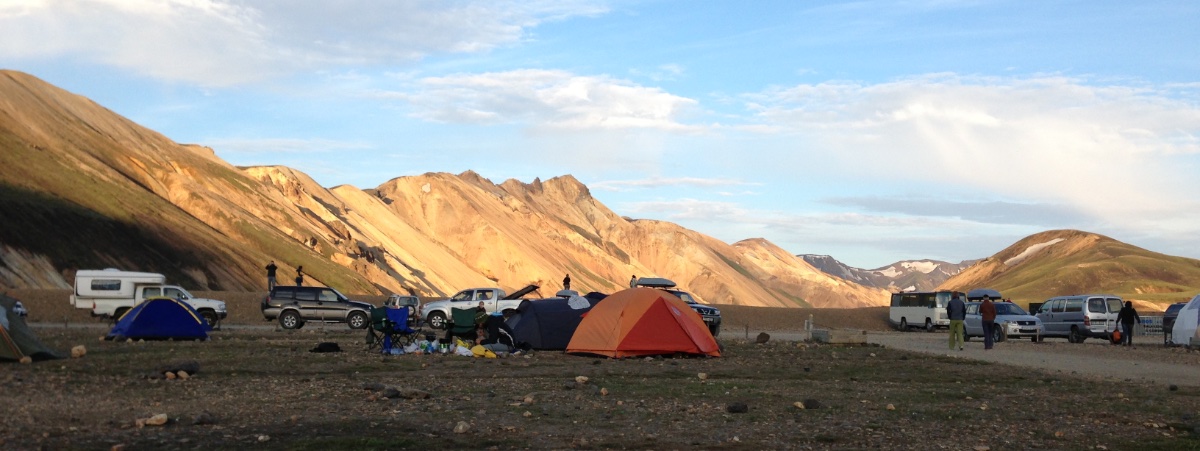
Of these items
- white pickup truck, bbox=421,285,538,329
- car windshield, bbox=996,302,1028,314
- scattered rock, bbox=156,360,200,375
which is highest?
car windshield, bbox=996,302,1028,314

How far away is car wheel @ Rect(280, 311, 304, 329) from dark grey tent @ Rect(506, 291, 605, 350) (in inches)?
528

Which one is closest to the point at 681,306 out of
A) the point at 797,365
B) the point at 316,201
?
the point at 797,365

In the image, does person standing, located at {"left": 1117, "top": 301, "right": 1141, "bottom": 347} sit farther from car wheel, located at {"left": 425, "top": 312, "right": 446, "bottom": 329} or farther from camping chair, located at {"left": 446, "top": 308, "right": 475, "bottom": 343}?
car wheel, located at {"left": 425, "top": 312, "right": 446, "bottom": 329}

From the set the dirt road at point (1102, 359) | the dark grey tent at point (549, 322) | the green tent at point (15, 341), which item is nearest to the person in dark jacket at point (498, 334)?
the dark grey tent at point (549, 322)

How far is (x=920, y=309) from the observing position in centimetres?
5147

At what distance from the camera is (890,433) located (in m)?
11.5

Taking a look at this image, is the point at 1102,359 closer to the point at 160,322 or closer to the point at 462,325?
the point at 462,325

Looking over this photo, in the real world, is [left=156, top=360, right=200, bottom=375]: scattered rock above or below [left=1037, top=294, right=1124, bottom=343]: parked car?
below

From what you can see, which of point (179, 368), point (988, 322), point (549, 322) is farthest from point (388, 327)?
point (988, 322)

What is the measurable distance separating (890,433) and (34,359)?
14.7 m

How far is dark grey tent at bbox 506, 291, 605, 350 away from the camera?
25.1m

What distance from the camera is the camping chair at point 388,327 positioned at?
23500mm

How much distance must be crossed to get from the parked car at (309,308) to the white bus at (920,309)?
26.6m

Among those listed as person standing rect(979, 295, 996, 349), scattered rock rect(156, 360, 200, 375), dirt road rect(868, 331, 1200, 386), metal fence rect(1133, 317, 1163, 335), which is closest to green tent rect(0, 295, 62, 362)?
scattered rock rect(156, 360, 200, 375)
